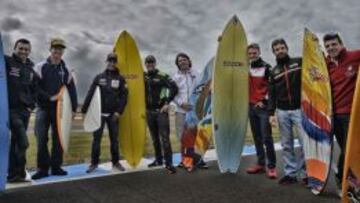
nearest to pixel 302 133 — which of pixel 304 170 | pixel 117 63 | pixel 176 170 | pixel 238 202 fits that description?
pixel 304 170

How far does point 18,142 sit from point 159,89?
7.64 ft

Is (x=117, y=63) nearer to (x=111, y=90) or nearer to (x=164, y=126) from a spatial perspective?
(x=111, y=90)

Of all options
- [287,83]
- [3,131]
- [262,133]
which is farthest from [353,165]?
[3,131]

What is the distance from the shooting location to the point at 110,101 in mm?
7102

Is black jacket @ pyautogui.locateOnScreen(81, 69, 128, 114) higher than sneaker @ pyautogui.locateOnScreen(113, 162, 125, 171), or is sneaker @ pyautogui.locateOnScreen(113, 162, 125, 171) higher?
black jacket @ pyautogui.locateOnScreen(81, 69, 128, 114)

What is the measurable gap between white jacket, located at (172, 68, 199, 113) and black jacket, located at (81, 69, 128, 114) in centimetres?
88

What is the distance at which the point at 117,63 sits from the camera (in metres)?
7.65

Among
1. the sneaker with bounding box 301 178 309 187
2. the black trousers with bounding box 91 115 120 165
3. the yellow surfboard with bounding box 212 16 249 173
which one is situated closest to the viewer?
the sneaker with bounding box 301 178 309 187

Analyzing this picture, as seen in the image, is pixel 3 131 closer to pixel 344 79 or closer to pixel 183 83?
pixel 183 83

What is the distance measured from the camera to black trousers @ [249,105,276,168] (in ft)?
21.2

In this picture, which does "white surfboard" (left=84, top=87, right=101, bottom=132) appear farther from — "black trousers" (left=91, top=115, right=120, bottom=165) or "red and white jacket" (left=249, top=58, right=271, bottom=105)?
"red and white jacket" (left=249, top=58, right=271, bottom=105)

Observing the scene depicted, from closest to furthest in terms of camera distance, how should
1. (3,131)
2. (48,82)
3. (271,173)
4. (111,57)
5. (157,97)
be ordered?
(3,131) < (271,173) < (48,82) < (111,57) < (157,97)

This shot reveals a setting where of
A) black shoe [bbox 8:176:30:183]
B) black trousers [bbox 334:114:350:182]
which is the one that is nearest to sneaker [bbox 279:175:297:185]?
black trousers [bbox 334:114:350:182]

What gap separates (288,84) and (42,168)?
11.5 ft
